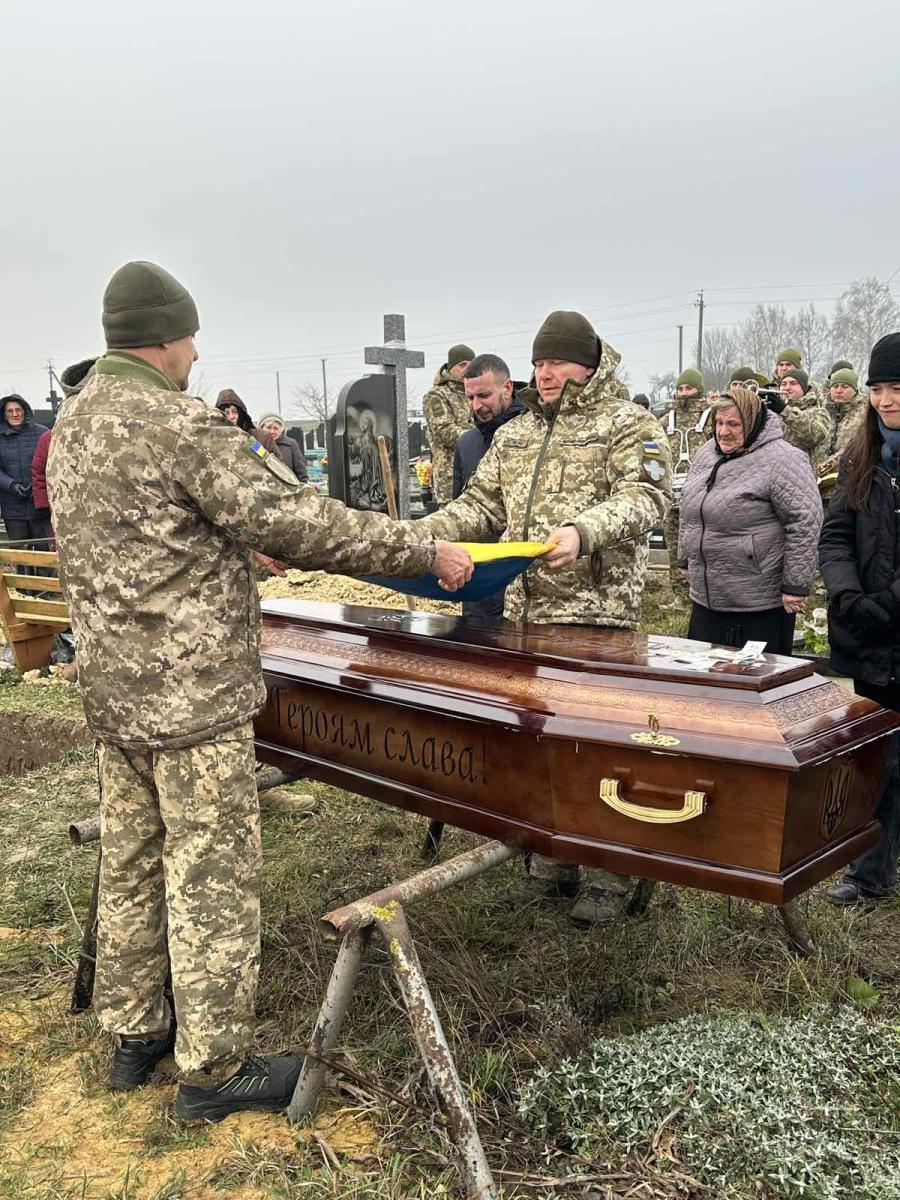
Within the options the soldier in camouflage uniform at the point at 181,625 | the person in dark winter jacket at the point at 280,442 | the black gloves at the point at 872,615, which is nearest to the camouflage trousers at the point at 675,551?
the person in dark winter jacket at the point at 280,442

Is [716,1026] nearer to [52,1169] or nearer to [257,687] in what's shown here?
[257,687]

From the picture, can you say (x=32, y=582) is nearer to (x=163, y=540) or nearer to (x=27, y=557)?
(x=27, y=557)

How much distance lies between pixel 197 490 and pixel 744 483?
102 inches

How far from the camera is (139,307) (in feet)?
7.14

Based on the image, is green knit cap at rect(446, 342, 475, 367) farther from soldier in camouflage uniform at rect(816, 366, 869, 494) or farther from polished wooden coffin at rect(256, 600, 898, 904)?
polished wooden coffin at rect(256, 600, 898, 904)

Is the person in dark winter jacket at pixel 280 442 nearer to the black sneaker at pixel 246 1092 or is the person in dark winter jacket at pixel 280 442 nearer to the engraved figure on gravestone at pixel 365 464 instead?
the engraved figure on gravestone at pixel 365 464

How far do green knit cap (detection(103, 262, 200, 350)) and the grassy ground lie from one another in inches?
67.2

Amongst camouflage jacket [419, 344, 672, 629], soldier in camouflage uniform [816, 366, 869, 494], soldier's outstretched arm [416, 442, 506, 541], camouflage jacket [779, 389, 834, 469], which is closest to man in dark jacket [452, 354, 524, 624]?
soldier's outstretched arm [416, 442, 506, 541]

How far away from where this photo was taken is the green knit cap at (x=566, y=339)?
299 centimetres

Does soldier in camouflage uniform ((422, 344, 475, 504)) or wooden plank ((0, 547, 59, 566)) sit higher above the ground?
soldier in camouflage uniform ((422, 344, 475, 504))

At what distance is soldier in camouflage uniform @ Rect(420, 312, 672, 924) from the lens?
9.79 feet

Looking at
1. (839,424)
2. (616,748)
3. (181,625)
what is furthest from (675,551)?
(181,625)

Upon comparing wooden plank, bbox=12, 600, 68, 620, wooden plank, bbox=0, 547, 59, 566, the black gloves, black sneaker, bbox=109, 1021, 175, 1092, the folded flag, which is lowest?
black sneaker, bbox=109, 1021, 175, 1092

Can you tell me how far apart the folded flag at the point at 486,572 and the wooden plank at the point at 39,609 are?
4897 mm
